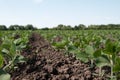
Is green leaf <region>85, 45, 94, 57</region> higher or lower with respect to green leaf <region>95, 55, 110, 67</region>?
higher

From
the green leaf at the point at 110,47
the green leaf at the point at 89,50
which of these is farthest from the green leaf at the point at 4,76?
the green leaf at the point at 89,50

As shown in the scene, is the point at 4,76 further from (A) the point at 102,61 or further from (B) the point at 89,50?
(B) the point at 89,50

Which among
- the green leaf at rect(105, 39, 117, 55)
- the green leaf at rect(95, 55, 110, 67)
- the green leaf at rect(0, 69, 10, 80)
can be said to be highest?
the green leaf at rect(105, 39, 117, 55)

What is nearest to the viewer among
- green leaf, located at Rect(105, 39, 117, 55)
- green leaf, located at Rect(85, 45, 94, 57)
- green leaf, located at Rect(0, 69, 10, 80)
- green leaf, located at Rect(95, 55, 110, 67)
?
green leaf, located at Rect(0, 69, 10, 80)

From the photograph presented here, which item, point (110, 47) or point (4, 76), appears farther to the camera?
point (110, 47)

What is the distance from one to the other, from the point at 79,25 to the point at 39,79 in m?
57.3

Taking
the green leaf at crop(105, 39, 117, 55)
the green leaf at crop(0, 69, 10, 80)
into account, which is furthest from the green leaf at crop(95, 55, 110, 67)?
the green leaf at crop(0, 69, 10, 80)

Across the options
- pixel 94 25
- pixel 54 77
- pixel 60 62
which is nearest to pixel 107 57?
pixel 54 77

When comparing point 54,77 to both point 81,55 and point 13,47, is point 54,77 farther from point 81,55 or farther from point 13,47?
point 13,47

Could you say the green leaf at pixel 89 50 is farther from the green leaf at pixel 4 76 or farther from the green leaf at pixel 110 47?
the green leaf at pixel 4 76

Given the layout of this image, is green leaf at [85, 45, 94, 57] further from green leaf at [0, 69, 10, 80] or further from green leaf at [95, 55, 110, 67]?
green leaf at [0, 69, 10, 80]

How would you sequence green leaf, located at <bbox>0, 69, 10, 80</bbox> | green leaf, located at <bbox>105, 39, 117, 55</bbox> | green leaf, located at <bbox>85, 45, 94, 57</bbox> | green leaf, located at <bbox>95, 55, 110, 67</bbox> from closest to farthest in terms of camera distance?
green leaf, located at <bbox>0, 69, 10, 80</bbox> → green leaf, located at <bbox>105, 39, 117, 55</bbox> → green leaf, located at <bbox>95, 55, 110, 67</bbox> → green leaf, located at <bbox>85, 45, 94, 57</bbox>

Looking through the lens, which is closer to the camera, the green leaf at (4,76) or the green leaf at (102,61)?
the green leaf at (4,76)

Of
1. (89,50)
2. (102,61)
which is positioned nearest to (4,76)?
(102,61)
